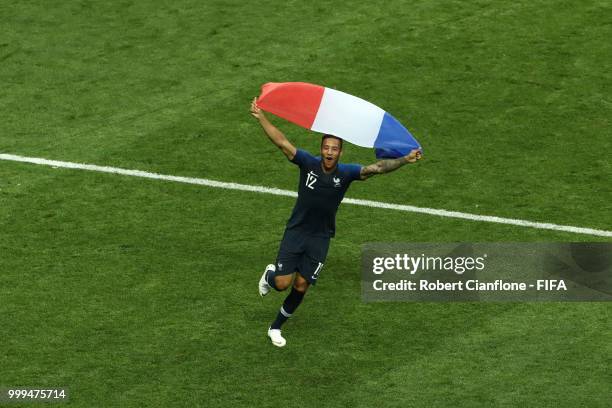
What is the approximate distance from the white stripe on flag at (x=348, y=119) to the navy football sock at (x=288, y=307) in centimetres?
177

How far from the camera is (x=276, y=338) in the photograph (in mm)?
16297

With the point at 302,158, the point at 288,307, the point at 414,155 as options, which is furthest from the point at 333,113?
the point at 288,307

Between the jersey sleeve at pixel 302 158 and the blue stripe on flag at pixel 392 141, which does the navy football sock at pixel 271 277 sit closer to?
the jersey sleeve at pixel 302 158

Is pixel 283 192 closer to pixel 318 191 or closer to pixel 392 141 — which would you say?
pixel 392 141

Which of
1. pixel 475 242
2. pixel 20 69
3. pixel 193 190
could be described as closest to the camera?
pixel 475 242

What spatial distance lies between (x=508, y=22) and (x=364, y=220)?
6.21 metres

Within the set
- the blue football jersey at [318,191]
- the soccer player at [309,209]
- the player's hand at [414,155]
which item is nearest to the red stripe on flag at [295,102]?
the soccer player at [309,209]

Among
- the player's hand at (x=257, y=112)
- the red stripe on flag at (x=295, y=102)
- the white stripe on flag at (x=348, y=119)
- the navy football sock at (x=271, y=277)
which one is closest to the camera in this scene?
the player's hand at (x=257, y=112)

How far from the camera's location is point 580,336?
53.6 ft

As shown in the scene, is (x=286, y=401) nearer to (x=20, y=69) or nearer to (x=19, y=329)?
(x=19, y=329)

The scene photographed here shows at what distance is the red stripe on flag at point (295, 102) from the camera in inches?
674

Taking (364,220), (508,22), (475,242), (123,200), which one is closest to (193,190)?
(123,200)

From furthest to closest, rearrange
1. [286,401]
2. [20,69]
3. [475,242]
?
[20,69] < [475,242] < [286,401]

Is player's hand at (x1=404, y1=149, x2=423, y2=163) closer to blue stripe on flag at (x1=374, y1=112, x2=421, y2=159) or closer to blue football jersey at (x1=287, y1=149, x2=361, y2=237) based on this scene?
blue stripe on flag at (x1=374, y1=112, x2=421, y2=159)
